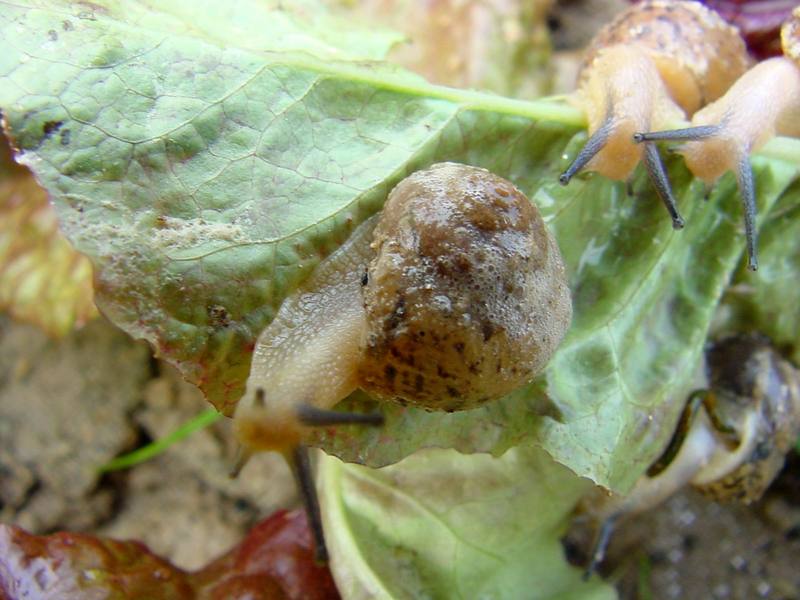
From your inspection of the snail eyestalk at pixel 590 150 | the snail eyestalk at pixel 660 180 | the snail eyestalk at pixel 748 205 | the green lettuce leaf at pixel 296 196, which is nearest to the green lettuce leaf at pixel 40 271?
the green lettuce leaf at pixel 296 196

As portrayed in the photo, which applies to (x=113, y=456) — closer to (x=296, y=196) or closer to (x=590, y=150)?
(x=296, y=196)

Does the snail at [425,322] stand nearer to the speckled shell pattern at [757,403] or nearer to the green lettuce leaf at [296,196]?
the green lettuce leaf at [296,196]

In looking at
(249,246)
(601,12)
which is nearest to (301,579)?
(249,246)

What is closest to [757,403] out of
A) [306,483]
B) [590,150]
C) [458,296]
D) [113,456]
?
[590,150]

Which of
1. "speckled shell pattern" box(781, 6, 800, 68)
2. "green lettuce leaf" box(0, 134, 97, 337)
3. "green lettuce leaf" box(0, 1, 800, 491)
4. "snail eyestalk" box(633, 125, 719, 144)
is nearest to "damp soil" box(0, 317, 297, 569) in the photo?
"green lettuce leaf" box(0, 134, 97, 337)

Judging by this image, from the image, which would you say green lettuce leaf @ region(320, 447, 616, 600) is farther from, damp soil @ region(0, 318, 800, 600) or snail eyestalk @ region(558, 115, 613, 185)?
snail eyestalk @ region(558, 115, 613, 185)
